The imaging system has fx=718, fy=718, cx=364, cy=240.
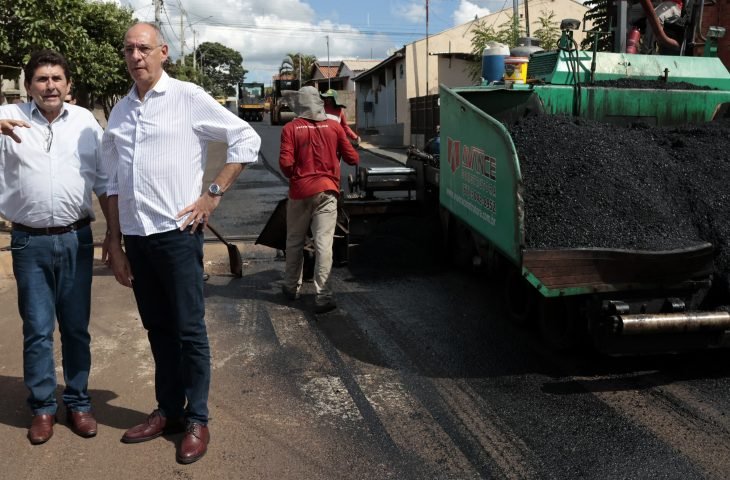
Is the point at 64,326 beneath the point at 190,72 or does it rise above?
beneath

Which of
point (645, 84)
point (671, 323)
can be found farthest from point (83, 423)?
point (645, 84)

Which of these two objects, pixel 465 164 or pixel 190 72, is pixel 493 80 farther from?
pixel 190 72

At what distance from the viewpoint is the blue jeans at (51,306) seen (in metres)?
3.58

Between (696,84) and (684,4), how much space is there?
1620 millimetres

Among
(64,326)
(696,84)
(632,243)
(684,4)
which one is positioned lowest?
(64,326)

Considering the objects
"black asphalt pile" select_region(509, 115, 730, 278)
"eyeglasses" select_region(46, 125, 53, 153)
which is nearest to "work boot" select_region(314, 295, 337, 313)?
"black asphalt pile" select_region(509, 115, 730, 278)

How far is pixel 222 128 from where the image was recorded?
3332mm

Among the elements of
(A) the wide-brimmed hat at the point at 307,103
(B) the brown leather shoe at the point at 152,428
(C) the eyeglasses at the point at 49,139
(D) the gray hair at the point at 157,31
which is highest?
(D) the gray hair at the point at 157,31

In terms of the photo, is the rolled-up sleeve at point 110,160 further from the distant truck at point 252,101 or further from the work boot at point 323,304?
the distant truck at point 252,101

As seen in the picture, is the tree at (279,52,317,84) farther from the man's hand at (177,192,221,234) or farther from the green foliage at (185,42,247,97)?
the man's hand at (177,192,221,234)

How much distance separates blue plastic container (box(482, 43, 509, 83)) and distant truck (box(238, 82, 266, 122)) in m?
61.9

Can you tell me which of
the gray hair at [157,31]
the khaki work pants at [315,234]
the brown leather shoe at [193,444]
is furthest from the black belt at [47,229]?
the khaki work pants at [315,234]

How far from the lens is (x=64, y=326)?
3709mm

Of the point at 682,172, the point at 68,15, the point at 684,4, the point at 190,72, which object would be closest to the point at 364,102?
the point at 190,72
